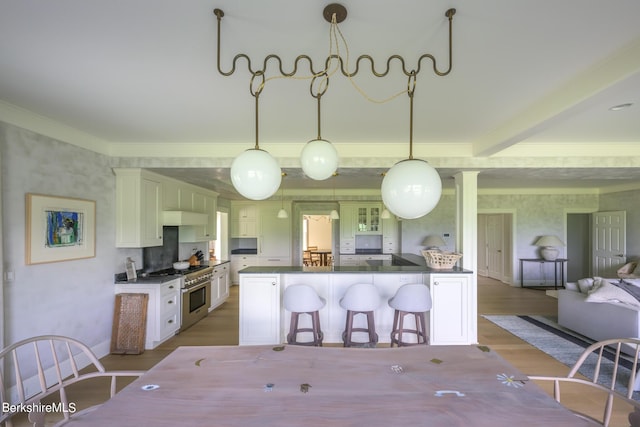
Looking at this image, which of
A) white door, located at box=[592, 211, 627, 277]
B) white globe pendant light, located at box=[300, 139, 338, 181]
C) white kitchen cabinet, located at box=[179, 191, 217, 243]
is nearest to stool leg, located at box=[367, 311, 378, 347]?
white globe pendant light, located at box=[300, 139, 338, 181]

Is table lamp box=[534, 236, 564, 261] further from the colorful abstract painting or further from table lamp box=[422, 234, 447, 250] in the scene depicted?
A: the colorful abstract painting

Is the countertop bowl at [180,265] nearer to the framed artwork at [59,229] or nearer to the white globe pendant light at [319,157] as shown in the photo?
the framed artwork at [59,229]

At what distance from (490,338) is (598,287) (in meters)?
1.49

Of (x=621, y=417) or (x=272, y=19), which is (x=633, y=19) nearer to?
(x=272, y=19)

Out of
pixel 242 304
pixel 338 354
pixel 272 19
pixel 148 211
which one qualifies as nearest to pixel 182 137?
pixel 148 211

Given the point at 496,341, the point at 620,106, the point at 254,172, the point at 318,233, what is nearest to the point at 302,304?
the point at 254,172

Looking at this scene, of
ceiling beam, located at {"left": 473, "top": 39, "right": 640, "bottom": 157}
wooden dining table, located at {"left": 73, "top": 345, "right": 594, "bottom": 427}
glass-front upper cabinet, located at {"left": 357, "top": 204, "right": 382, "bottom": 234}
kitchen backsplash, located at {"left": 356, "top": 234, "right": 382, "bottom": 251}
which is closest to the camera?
wooden dining table, located at {"left": 73, "top": 345, "right": 594, "bottom": 427}

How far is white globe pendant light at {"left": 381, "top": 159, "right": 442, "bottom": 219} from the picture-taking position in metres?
1.16

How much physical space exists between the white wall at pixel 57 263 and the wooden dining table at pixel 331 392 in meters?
1.94

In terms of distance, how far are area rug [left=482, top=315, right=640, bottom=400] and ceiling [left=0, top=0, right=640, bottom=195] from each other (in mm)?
2245

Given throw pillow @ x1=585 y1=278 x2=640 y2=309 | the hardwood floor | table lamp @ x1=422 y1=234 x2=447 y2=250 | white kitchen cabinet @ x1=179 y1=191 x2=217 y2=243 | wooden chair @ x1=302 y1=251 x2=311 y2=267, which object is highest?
white kitchen cabinet @ x1=179 y1=191 x2=217 y2=243

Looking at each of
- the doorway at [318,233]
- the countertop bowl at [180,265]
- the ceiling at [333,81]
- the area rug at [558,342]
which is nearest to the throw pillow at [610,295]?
the area rug at [558,342]

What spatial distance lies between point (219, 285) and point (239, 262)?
2.01m

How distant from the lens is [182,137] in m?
3.38
